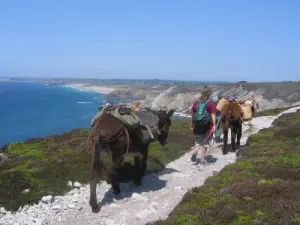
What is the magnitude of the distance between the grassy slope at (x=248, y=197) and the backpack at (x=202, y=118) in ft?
6.27

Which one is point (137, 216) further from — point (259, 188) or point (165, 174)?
point (165, 174)

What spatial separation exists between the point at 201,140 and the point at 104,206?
559 cm

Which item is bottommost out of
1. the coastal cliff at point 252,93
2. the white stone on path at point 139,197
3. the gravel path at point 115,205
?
the coastal cliff at point 252,93

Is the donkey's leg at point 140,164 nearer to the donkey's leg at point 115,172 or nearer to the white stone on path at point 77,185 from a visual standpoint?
the donkey's leg at point 115,172

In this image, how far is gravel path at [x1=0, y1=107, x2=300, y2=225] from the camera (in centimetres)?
918

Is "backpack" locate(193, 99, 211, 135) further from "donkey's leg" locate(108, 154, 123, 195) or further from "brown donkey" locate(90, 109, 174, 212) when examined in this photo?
"donkey's leg" locate(108, 154, 123, 195)

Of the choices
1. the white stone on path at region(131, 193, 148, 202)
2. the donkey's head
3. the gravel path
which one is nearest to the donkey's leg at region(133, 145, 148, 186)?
the gravel path

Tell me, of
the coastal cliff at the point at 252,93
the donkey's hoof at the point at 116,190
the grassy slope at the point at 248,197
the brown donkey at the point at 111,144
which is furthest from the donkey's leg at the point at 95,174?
the coastal cliff at the point at 252,93

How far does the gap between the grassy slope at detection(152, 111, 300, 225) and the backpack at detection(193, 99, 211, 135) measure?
1912mm

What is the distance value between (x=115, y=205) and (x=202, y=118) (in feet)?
17.4

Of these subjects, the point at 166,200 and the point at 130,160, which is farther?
the point at 130,160

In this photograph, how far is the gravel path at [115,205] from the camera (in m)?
9.18

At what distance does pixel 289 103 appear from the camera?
122000 mm

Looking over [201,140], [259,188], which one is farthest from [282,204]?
[201,140]
